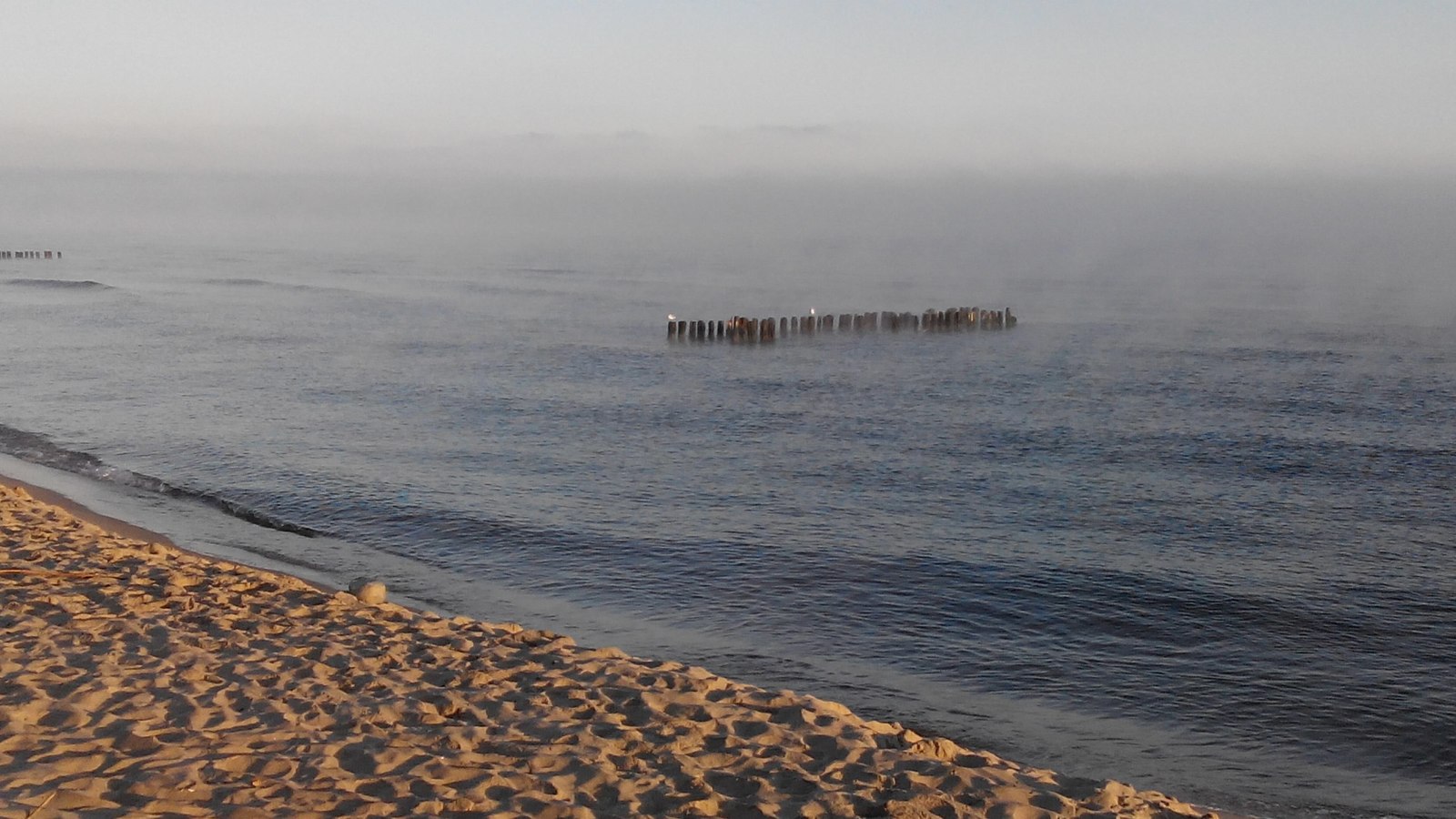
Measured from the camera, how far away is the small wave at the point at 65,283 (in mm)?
83875

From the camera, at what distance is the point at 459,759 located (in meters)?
9.11

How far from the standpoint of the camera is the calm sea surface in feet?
50.0

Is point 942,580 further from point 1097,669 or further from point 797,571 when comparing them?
point 1097,669

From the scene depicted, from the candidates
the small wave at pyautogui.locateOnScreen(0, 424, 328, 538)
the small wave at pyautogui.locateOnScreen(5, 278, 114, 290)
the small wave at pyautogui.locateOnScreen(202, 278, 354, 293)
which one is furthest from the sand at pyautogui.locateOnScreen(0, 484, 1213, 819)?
the small wave at pyautogui.locateOnScreen(202, 278, 354, 293)

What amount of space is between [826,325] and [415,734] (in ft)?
179

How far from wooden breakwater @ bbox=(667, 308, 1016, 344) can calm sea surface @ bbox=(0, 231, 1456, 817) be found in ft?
8.69

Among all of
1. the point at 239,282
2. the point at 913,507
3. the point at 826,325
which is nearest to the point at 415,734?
the point at 913,507

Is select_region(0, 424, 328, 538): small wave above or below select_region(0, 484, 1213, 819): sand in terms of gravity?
below

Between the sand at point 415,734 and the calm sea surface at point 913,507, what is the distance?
4.25 m

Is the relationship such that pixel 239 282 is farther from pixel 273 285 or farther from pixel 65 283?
pixel 65 283

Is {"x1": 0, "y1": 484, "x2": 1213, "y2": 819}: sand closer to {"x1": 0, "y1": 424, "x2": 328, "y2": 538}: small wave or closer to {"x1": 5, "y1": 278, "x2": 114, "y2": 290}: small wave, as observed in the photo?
{"x1": 0, "y1": 424, "x2": 328, "y2": 538}: small wave

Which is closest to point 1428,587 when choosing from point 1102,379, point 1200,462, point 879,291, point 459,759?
point 1200,462

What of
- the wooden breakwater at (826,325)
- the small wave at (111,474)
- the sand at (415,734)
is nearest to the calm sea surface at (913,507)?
the small wave at (111,474)

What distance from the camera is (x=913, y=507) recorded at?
989 inches
